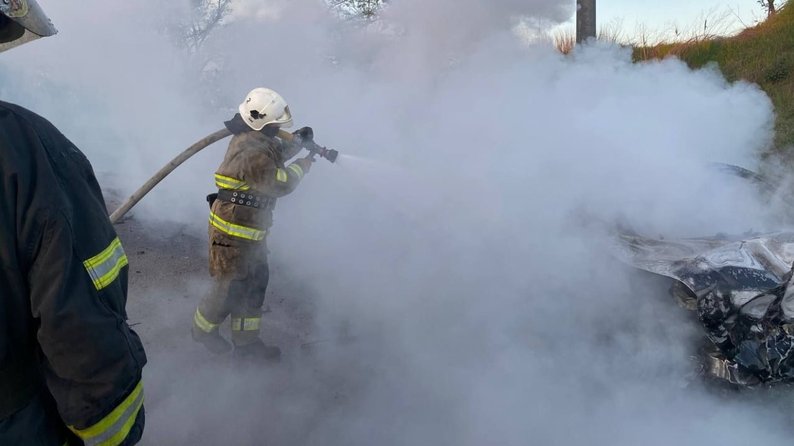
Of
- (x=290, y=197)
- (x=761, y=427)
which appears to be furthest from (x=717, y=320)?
(x=290, y=197)

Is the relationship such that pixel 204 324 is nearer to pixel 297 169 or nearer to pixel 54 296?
pixel 297 169

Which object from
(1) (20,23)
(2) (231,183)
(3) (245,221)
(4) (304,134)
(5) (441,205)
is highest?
(1) (20,23)

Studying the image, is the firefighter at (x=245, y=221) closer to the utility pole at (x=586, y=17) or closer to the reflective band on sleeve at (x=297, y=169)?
the reflective band on sleeve at (x=297, y=169)

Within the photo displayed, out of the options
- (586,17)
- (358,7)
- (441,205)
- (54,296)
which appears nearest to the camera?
(54,296)

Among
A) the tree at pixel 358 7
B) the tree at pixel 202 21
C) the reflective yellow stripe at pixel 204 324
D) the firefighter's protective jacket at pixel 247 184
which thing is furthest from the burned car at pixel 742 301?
the tree at pixel 202 21

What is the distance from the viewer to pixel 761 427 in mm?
2775

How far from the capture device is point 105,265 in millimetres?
1337

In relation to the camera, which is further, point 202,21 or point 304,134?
point 202,21

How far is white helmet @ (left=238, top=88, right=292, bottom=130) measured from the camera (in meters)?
3.66

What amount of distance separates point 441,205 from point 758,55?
6.34 metres

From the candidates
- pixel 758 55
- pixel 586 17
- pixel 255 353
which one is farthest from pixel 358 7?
pixel 758 55

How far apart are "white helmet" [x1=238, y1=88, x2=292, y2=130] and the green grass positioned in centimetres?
496

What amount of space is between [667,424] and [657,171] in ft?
5.54

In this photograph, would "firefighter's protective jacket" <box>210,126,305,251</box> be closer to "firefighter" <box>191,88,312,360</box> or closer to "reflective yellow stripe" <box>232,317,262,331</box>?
"firefighter" <box>191,88,312,360</box>
